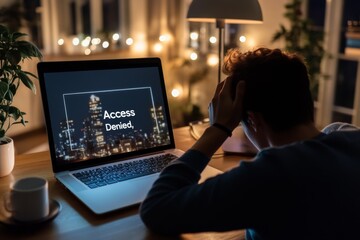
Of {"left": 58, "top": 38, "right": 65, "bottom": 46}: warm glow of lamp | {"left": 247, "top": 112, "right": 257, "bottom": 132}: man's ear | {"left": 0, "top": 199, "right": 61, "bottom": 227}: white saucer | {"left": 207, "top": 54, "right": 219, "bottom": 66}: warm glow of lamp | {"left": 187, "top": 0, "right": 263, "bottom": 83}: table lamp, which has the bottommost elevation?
{"left": 207, "top": 54, "right": 219, "bottom": 66}: warm glow of lamp

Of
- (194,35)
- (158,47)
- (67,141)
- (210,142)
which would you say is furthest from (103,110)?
(158,47)

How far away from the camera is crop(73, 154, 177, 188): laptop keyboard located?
1097 mm

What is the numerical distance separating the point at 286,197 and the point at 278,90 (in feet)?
0.80

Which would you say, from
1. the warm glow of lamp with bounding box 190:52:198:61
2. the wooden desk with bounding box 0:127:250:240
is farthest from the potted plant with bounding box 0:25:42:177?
the warm glow of lamp with bounding box 190:52:198:61

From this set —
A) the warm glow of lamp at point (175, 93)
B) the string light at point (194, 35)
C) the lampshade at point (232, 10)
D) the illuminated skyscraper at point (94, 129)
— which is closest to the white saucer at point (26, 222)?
the illuminated skyscraper at point (94, 129)

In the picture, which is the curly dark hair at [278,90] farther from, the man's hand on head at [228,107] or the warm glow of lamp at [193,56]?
the warm glow of lamp at [193,56]

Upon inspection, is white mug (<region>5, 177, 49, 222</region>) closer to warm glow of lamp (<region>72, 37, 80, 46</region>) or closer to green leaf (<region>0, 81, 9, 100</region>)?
green leaf (<region>0, 81, 9, 100</region>)

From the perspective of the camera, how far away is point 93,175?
3.72 feet

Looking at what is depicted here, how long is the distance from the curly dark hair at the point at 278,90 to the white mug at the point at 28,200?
0.49 m

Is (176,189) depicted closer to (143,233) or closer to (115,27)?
(143,233)

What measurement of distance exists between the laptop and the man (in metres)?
0.26

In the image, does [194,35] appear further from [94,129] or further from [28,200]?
[28,200]

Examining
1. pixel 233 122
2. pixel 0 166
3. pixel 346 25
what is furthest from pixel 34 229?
pixel 346 25

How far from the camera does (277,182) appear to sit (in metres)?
0.71
